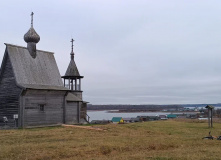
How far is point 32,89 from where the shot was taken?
100 ft

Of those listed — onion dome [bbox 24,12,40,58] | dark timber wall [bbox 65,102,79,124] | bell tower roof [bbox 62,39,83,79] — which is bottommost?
dark timber wall [bbox 65,102,79,124]

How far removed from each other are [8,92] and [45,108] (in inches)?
165

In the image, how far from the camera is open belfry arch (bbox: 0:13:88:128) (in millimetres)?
30297

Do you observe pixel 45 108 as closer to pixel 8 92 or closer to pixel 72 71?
pixel 8 92

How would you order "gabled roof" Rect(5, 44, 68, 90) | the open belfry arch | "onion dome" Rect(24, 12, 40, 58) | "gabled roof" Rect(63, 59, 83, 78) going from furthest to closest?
1. "gabled roof" Rect(63, 59, 83, 78)
2. "onion dome" Rect(24, 12, 40, 58)
3. "gabled roof" Rect(5, 44, 68, 90)
4. the open belfry arch

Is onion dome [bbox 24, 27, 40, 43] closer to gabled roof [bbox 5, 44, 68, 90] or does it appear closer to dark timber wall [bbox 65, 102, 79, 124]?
gabled roof [bbox 5, 44, 68, 90]

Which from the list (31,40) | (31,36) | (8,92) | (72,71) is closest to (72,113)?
(72,71)

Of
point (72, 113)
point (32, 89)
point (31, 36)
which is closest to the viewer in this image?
point (32, 89)

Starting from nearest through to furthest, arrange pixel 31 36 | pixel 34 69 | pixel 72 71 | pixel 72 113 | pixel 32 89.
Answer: pixel 32 89 → pixel 34 69 → pixel 31 36 → pixel 72 113 → pixel 72 71

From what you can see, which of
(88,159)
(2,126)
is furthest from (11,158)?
(2,126)

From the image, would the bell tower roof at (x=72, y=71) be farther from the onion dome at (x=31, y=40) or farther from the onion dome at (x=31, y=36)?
the onion dome at (x=31, y=36)

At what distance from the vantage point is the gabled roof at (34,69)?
102 ft

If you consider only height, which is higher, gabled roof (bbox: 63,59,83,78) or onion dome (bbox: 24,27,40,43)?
onion dome (bbox: 24,27,40,43)

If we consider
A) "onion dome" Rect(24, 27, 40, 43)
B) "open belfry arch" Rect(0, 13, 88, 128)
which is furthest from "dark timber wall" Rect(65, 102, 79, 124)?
"onion dome" Rect(24, 27, 40, 43)
